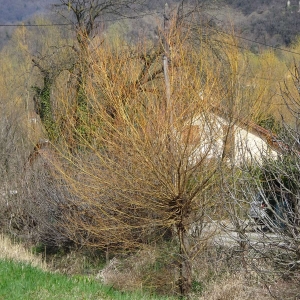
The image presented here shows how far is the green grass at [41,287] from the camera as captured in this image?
6.32 metres

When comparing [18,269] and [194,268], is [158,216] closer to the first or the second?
[194,268]

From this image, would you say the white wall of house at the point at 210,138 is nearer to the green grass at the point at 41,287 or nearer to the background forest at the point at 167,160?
the background forest at the point at 167,160

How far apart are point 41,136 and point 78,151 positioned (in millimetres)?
4619

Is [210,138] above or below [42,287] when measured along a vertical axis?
above

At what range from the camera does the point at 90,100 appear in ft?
37.1

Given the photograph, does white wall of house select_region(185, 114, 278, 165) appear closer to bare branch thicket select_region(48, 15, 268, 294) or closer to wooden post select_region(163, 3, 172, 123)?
bare branch thicket select_region(48, 15, 268, 294)

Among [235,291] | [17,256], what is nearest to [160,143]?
[235,291]

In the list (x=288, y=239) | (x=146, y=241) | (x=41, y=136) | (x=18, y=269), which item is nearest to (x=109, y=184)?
(x=146, y=241)

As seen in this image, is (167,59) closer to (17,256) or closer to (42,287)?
(17,256)

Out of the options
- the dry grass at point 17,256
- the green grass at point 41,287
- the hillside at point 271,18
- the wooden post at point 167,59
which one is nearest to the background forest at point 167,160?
the wooden post at point 167,59

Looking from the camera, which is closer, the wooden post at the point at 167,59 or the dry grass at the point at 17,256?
the dry grass at the point at 17,256

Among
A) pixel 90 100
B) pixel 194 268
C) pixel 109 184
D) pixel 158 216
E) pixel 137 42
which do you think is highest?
pixel 137 42

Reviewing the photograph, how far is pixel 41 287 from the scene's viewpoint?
6.62m

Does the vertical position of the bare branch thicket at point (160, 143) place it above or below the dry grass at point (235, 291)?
above
